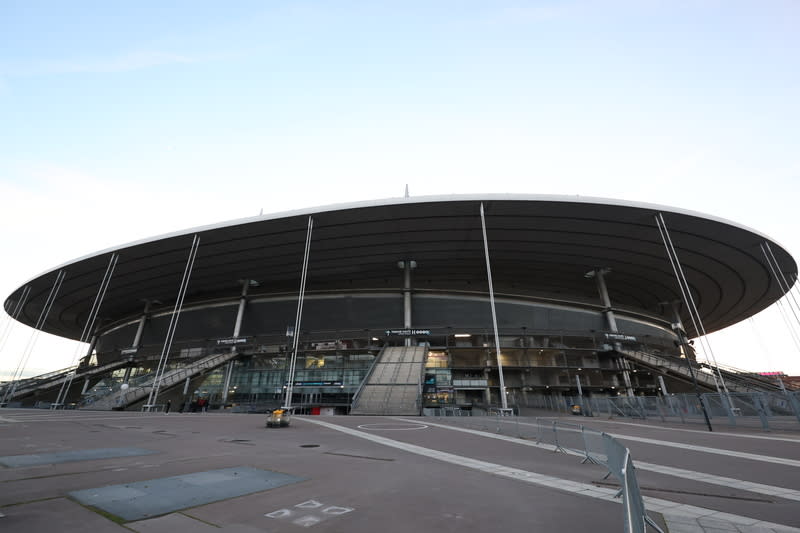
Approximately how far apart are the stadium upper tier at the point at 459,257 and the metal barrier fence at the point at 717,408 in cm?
1853

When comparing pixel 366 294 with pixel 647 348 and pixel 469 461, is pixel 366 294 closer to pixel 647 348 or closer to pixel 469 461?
pixel 647 348

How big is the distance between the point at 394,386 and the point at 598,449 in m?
24.0

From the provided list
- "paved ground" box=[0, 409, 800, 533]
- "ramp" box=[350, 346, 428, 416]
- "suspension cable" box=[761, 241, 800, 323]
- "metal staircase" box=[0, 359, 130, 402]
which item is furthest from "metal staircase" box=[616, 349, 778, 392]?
"metal staircase" box=[0, 359, 130, 402]

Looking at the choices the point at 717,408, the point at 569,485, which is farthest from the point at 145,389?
the point at 717,408

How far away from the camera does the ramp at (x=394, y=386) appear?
26.5 metres

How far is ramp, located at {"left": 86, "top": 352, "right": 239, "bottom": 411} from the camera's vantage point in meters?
30.7

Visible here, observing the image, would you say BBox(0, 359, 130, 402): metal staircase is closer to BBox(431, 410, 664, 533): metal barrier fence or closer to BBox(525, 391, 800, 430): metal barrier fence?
BBox(431, 410, 664, 533): metal barrier fence

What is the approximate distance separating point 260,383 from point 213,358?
643 centimetres

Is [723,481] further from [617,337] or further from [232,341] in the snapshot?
[232,341]

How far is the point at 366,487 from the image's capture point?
530 cm

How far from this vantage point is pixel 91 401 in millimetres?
32188

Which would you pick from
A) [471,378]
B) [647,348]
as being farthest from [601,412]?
[647,348]

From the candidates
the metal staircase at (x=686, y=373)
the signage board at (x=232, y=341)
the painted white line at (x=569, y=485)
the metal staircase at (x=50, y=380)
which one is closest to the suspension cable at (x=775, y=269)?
the metal staircase at (x=686, y=373)

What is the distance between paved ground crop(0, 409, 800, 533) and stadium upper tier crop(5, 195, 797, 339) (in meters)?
28.2
